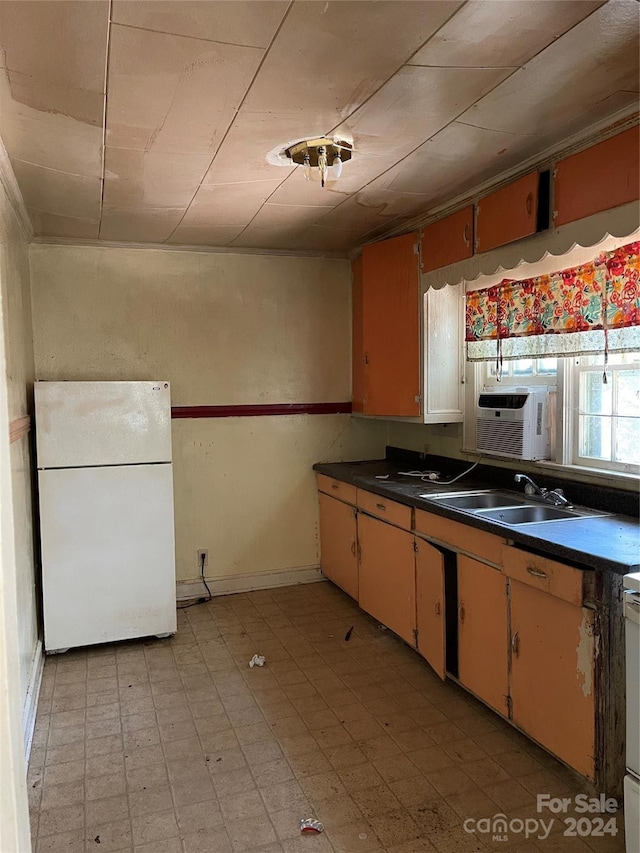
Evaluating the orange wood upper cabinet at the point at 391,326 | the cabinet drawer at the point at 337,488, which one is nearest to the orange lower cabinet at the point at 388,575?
the cabinet drawer at the point at 337,488

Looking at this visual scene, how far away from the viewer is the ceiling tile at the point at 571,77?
1697 mm

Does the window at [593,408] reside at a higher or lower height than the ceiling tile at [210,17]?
lower

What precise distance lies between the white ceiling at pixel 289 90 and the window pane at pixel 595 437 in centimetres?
120

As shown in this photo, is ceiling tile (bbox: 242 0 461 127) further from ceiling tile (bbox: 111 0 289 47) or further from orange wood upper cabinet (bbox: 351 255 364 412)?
orange wood upper cabinet (bbox: 351 255 364 412)

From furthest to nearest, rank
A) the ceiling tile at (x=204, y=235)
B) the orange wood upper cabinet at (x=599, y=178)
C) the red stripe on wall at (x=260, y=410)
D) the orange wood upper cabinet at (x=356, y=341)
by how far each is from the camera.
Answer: the orange wood upper cabinet at (x=356, y=341)
the red stripe on wall at (x=260, y=410)
the ceiling tile at (x=204, y=235)
the orange wood upper cabinet at (x=599, y=178)

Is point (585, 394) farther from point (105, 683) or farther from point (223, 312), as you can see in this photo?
point (105, 683)

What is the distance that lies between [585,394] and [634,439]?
34 centimetres

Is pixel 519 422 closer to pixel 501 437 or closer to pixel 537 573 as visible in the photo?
pixel 501 437

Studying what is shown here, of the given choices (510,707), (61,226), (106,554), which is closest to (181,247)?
(61,226)

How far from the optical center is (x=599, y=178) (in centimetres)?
230

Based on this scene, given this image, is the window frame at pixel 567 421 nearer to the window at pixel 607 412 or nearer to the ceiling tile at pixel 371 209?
the window at pixel 607 412

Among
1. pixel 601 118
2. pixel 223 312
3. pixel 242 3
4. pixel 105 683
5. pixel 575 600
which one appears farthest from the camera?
pixel 223 312

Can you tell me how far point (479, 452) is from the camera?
11.2ft

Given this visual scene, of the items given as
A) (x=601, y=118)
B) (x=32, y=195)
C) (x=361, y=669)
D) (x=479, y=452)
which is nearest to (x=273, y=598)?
(x=361, y=669)
